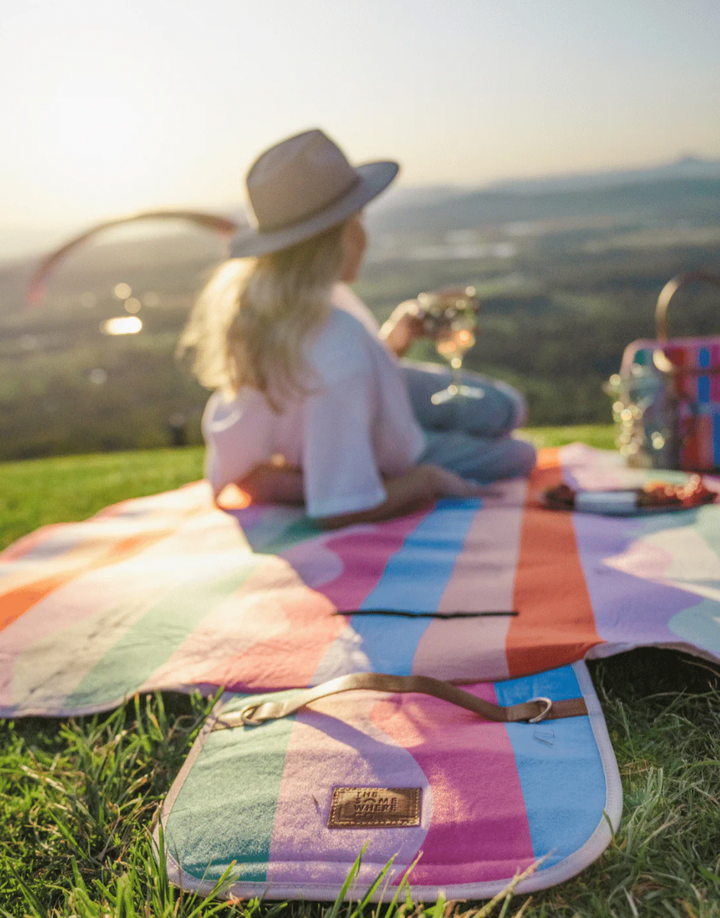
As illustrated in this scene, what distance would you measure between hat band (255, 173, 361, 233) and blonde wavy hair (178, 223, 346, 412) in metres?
0.08

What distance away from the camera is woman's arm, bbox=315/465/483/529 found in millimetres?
2449

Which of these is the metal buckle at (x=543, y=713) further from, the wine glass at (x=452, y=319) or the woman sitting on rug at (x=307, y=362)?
the wine glass at (x=452, y=319)

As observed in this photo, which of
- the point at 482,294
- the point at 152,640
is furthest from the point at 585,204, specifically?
the point at 152,640

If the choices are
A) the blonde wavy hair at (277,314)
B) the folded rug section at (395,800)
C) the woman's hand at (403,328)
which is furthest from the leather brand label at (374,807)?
the woman's hand at (403,328)

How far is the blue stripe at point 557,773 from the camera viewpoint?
1.08 meters

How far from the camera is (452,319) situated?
2795mm

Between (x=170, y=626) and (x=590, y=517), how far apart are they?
142 cm

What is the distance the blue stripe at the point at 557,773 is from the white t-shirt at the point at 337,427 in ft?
3.41

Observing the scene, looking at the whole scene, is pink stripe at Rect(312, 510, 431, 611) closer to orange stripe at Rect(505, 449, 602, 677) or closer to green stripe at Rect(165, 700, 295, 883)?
orange stripe at Rect(505, 449, 602, 677)

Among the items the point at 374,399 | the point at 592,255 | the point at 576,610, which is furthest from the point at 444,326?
the point at 592,255

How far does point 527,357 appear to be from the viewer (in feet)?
31.7

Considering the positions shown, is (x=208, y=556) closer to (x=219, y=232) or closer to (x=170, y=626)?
(x=170, y=626)

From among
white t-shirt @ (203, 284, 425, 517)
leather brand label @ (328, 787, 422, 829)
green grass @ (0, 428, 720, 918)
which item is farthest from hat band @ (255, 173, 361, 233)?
leather brand label @ (328, 787, 422, 829)

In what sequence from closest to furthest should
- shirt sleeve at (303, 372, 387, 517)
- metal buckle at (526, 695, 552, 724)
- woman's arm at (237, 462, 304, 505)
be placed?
metal buckle at (526, 695, 552, 724), shirt sleeve at (303, 372, 387, 517), woman's arm at (237, 462, 304, 505)
